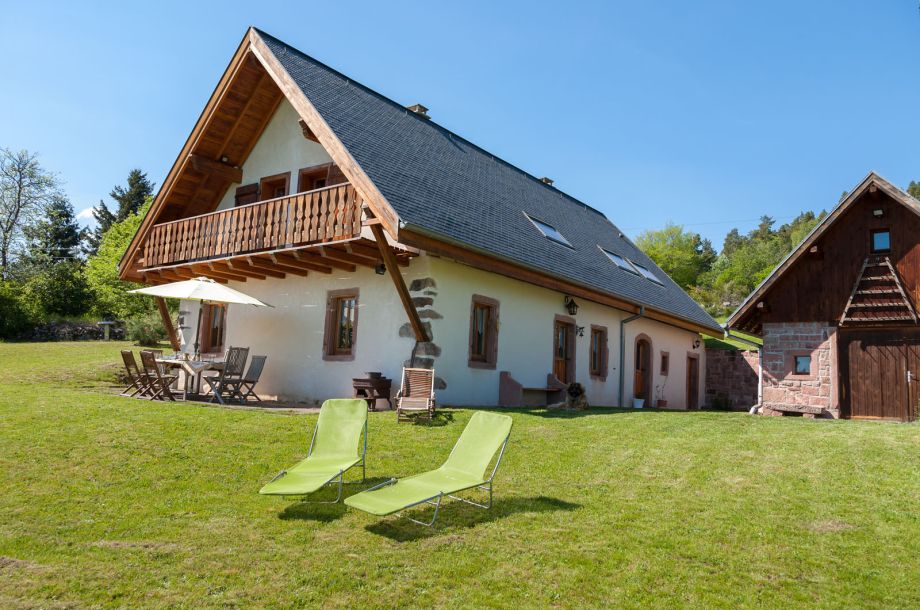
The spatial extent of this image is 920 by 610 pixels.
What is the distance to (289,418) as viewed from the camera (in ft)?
31.3

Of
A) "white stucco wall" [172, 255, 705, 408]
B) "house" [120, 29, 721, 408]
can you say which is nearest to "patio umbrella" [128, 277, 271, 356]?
"house" [120, 29, 721, 408]

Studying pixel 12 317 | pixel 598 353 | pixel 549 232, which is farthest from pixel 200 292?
pixel 12 317

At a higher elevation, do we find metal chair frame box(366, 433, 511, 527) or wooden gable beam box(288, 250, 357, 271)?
wooden gable beam box(288, 250, 357, 271)

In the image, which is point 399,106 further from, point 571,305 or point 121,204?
point 121,204

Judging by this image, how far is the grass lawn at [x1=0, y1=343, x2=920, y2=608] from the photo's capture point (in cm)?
404

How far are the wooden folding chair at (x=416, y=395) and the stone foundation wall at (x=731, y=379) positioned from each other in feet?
46.2

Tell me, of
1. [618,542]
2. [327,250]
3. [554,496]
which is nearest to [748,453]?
[554,496]

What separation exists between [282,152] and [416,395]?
7.35 m

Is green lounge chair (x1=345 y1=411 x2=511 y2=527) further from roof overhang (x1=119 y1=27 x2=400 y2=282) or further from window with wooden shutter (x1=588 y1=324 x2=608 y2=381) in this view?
window with wooden shutter (x1=588 y1=324 x2=608 y2=381)

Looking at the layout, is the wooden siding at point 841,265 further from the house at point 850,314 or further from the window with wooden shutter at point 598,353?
the window with wooden shutter at point 598,353

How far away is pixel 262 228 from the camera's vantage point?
13.0 m

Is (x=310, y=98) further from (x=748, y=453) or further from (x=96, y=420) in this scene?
(x=748, y=453)

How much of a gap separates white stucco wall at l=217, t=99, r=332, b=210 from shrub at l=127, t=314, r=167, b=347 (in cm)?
1125

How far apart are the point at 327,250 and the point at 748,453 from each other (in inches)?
300
